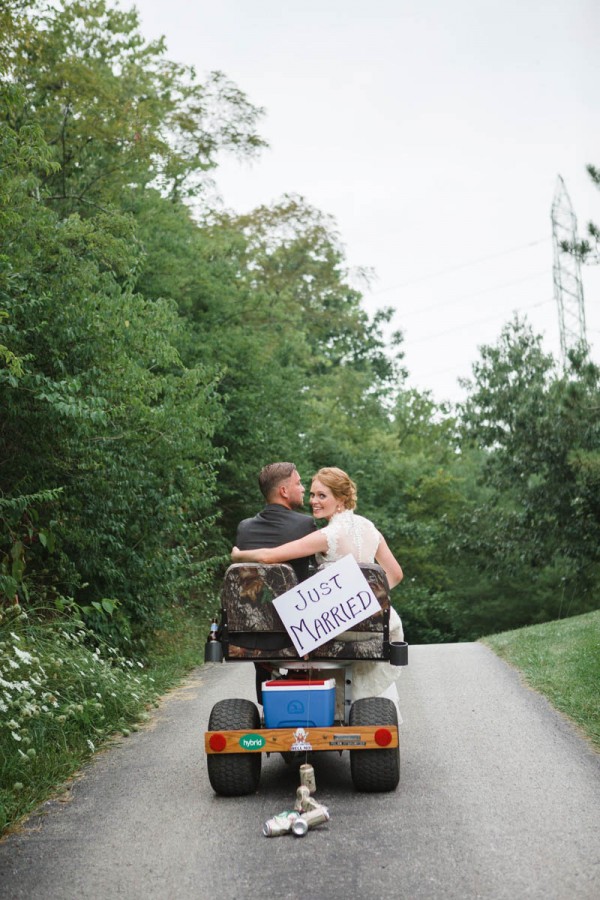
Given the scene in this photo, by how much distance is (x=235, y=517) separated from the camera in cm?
2530

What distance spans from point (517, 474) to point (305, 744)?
2651 centimetres

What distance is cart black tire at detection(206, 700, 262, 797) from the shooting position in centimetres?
600

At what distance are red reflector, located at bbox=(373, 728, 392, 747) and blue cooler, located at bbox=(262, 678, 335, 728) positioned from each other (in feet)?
1.06

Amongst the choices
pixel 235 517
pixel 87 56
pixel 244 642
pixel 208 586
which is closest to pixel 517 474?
pixel 235 517

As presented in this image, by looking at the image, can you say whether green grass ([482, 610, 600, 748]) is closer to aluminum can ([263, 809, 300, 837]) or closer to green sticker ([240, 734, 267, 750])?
green sticker ([240, 734, 267, 750])

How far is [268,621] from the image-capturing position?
6.15 metres

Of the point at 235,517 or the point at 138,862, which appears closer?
the point at 138,862

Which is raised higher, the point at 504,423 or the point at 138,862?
the point at 504,423

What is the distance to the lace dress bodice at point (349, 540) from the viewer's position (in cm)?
649

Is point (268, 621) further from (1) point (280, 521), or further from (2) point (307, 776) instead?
(2) point (307, 776)

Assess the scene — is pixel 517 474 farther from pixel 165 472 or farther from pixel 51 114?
pixel 165 472

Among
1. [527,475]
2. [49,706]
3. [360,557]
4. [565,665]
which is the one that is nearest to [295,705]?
[360,557]

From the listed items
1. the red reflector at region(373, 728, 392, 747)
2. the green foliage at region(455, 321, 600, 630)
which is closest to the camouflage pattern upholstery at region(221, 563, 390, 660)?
the red reflector at region(373, 728, 392, 747)

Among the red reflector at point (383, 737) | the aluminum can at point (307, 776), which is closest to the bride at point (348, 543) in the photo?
the red reflector at point (383, 737)
